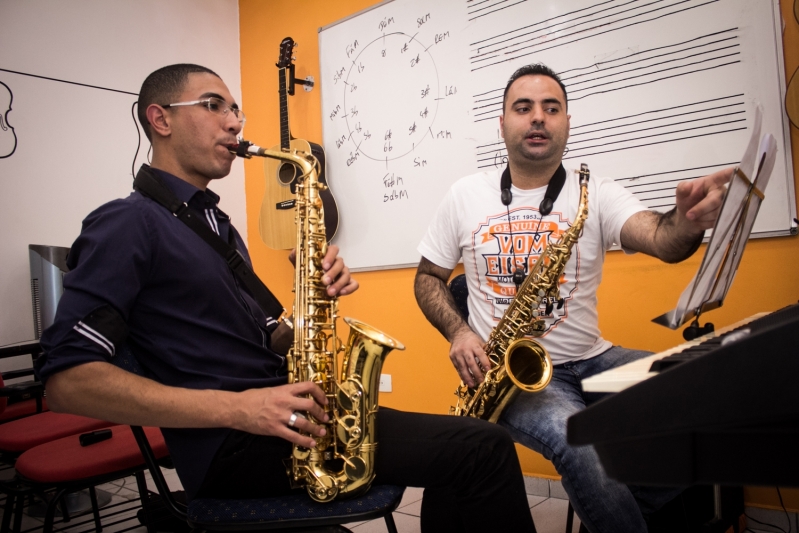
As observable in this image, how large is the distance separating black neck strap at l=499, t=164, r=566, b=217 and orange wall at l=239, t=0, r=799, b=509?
0.79m

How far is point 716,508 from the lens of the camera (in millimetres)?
2078

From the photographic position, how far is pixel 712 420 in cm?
63

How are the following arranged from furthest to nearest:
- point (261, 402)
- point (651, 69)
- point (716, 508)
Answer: point (651, 69) → point (716, 508) → point (261, 402)

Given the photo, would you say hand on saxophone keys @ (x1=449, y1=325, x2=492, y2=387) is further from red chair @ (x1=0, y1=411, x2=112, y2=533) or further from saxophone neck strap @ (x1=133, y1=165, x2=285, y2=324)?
red chair @ (x1=0, y1=411, x2=112, y2=533)

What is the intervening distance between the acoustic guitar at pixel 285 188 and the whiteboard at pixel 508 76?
0.12m

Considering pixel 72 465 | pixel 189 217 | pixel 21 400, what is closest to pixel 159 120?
pixel 189 217

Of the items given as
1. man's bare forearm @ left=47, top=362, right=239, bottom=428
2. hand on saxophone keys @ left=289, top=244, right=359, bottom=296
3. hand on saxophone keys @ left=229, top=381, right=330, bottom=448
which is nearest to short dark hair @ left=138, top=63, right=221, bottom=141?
hand on saxophone keys @ left=289, top=244, right=359, bottom=296

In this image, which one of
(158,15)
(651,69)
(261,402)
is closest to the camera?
(261,402)

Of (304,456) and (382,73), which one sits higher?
(382,73)

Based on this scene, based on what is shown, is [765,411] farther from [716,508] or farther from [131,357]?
[716,508]

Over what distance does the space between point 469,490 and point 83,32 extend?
13.0ft

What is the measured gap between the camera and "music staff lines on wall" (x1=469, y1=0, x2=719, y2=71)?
2660 millimetres

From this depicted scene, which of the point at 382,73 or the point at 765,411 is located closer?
the point at 765,411

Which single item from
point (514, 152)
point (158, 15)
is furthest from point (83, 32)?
point (514, 152)
